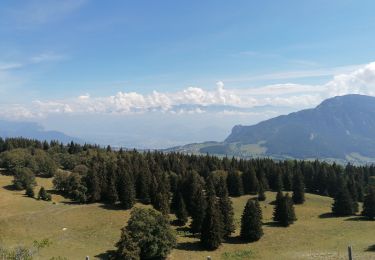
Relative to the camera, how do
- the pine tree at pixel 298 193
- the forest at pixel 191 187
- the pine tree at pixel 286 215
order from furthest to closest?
the pine tree at pixel 298 193 → the pine tree at pixel 286 215 → the forest at pixel 191 187

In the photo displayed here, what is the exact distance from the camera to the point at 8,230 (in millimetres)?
77625

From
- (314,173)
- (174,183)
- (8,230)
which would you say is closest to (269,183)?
(314,173)

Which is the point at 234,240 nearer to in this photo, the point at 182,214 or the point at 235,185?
the point at 182,214

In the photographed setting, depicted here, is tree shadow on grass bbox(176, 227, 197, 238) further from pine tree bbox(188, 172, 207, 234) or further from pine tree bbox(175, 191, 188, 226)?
pine tree bbox(175, 191, 188, 226)

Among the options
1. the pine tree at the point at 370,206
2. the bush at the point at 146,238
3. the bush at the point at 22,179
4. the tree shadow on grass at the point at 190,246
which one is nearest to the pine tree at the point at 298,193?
the pine tree at the point at 370,206

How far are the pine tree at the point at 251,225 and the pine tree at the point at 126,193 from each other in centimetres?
3327

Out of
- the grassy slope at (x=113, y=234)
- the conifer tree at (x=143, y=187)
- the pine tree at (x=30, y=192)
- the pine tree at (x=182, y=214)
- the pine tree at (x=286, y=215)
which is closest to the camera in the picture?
the grassy slope at (x=113, y=234)

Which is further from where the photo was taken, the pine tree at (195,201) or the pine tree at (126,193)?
the pine tree at (126,193)

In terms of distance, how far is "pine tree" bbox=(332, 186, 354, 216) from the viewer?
350 feet

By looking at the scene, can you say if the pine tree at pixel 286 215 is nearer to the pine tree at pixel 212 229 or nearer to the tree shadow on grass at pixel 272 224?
the tree shadow on grass at pixel 272 224

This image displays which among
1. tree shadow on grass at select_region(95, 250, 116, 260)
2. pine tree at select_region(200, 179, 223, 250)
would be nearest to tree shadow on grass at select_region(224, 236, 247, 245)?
pine tree at select_region(200, 179, 223, 250)

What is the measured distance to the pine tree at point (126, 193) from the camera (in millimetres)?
104125

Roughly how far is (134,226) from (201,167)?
8885 cm

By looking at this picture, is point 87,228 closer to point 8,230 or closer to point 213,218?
point 8,230
